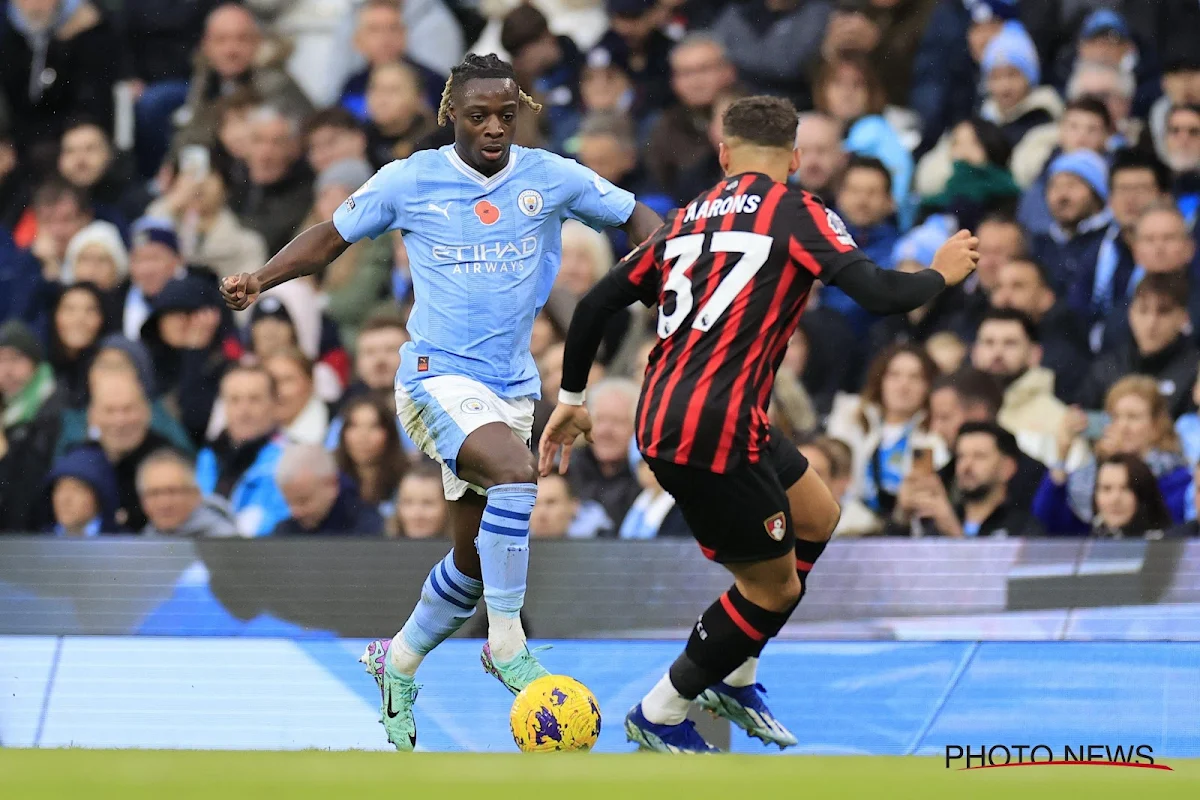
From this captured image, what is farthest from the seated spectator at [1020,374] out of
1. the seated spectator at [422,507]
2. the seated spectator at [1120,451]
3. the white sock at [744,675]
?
the white sock at [744,675]

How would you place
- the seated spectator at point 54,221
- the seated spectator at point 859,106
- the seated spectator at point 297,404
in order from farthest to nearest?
the seated spectator at point 54,221
the seated spectator at point 859,106
the seated spectator at point 297,404

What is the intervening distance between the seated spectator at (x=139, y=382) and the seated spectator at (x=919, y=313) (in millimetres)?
3258

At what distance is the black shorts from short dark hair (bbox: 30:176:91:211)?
518 centimetres

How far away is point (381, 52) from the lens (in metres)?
8.79

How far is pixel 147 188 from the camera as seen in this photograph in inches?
351

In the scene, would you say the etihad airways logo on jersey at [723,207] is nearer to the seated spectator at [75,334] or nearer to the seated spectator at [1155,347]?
the seated spectator at [1155,347]

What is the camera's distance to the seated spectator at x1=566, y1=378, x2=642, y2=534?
302 inches

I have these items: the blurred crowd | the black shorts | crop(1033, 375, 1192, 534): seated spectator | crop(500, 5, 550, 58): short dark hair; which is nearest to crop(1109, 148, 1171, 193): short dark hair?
the blurred crowd

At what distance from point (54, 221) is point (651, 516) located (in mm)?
3658

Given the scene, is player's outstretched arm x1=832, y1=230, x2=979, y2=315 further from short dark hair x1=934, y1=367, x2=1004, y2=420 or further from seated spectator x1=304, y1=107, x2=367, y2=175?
seated spectator x1=304, y1=107, x2=367, y2=175

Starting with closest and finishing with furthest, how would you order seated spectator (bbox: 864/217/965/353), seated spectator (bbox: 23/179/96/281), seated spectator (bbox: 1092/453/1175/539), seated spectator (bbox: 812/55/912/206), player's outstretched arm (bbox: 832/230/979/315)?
player's outstretched arm (bbox: 832/230/979/315)
seated spectator (bbox: 1092/453/1175/539)
seated spectator (bbox: 864/217/965/353)
seated spectator (bbox: 812/55/912/206)
seated spectator (bbox: 23/179/96/281)

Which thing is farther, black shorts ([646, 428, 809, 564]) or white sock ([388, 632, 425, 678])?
white sock ([388, 632, 425, 678])

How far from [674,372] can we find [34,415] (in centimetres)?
484

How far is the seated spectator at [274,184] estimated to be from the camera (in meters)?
8.72
